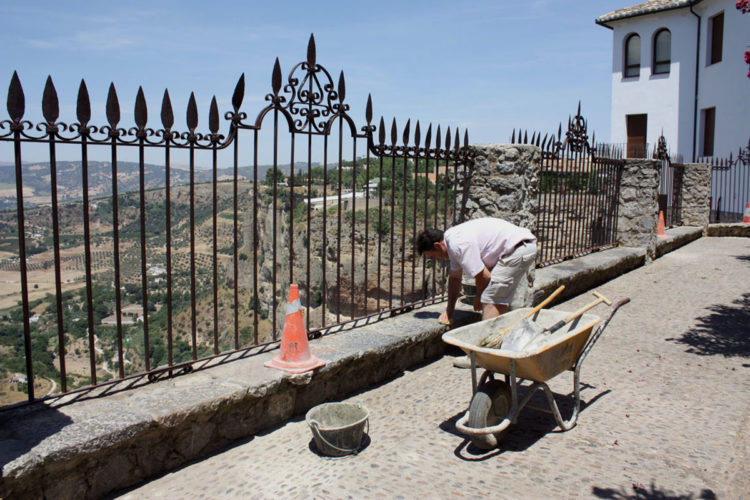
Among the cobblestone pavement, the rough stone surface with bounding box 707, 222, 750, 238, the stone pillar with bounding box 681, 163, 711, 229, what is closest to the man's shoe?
the cobblestone pavement

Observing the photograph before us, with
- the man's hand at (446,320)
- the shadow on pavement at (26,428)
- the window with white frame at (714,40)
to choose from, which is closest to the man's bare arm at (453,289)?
the man's hand at (446,320)

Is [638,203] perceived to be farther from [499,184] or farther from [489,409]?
[489,409]

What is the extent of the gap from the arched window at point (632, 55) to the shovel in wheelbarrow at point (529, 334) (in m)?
24.9

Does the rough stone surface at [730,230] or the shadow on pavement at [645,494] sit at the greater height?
the rough stone surface at [730,230]

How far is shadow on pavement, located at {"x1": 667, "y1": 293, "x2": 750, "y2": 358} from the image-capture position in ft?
18.3

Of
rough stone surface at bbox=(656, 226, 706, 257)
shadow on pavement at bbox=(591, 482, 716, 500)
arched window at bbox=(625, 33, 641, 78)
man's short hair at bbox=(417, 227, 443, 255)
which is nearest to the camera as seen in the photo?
shadow on pavement at bbox=(591, 482, 716, 500)

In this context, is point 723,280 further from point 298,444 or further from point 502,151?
point 298,444

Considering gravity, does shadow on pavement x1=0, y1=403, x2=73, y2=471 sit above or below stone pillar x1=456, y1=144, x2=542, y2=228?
below

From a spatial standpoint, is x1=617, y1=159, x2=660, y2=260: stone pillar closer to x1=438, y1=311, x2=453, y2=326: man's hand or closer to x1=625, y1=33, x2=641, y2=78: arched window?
x1=438, y1=311, x2=453, y2=326: man's hand

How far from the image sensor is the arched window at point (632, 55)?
2512cm

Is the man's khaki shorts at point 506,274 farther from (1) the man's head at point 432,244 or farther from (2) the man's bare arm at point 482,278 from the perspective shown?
(1) the man's head at point 432,244

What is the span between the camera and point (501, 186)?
6145 millimetres

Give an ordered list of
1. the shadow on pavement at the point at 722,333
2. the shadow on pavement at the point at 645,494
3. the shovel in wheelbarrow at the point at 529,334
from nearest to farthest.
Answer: the shadow on pavement at the point at 645,494 < the shovel in wheelbarrow at the point at 529,334 < the shadow on pavement at the point at 722,333

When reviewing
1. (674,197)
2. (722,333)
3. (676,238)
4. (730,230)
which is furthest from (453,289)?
(730,230)
